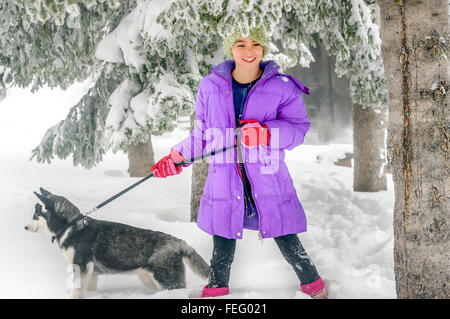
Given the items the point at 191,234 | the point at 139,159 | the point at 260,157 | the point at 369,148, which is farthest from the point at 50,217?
the point at 369,148

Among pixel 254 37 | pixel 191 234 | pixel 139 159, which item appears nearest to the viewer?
pixel 254 37

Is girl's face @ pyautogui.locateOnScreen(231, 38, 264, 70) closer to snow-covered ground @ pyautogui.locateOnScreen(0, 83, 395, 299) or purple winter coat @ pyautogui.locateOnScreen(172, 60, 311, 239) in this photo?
purple winter coat @ pyautogui.locateOnScreen(172, 60, 311, 239)

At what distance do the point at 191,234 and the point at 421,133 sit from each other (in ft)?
9.35

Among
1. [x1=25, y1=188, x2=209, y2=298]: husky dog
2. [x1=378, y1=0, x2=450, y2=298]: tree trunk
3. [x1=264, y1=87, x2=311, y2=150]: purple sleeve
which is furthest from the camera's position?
[x1=25, y1=188, x2=209, y2=298]: husky dog

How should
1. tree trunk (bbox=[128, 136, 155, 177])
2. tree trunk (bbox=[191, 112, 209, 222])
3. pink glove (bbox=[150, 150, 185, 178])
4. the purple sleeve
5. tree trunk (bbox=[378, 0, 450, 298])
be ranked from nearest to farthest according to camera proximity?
tree trunk (bbox=[378, 0, 450, 298]), the purple sleeve, pink glove (bbox=[150, 150, 185, 178]), tree trunk (bbox=[191, 112, 209, 222]), tree trunk (bbox=[128, 136, 155, 177])

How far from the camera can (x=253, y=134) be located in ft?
8.98

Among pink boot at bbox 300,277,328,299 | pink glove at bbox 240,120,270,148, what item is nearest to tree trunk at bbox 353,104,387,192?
pink boot at bbox 300,277,328,299

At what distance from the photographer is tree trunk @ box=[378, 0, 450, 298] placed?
8.66 feet

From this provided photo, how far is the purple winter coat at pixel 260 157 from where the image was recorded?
9.57 ft

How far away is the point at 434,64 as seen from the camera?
2633mm

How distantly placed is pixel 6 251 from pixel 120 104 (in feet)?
6.90

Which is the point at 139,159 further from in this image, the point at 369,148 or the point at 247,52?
the point at 247,52
